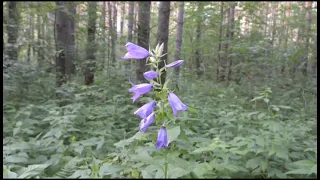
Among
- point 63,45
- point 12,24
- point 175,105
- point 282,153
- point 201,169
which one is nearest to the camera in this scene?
point 175,105

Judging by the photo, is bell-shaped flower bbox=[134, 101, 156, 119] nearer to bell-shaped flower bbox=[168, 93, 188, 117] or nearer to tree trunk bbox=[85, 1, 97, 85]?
bell-shaped flower bbox=[168, 93, 188, 117]

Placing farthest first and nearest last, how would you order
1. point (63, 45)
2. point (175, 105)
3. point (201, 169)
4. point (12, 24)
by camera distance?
point (63, 45)
point (12, 24)
point (201, 169)
point (175, 105)

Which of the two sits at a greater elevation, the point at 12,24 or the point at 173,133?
the point at 12,24

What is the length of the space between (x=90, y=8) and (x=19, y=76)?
7.90ft

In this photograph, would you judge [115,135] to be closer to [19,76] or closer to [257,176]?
[257,176]

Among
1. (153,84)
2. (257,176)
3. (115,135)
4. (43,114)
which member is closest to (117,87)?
(43,114)

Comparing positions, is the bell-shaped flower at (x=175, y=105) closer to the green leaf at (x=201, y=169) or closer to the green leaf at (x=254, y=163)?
the green leaf at (x=201, y=169)

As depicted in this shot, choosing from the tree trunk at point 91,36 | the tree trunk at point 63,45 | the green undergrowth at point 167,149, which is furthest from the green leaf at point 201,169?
the tree trunk at point 63,45

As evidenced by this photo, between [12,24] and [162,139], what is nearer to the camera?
[162,139]

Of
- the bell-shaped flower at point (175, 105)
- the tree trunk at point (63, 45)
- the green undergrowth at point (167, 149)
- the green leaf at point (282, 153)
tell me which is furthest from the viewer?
the tree trunk at point (63, 45)

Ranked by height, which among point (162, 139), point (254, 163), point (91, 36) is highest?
point (91, 36)

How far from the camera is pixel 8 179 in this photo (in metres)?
2.10

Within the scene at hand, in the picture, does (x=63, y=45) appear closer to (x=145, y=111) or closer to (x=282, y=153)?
(x=282, y=153)

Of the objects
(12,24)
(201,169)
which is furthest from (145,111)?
(12,24)
